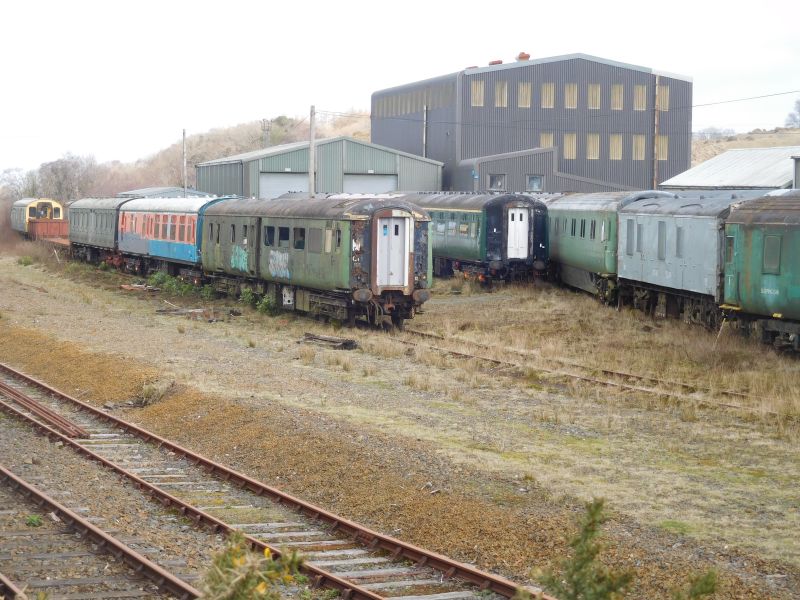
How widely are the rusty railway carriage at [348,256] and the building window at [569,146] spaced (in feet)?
120

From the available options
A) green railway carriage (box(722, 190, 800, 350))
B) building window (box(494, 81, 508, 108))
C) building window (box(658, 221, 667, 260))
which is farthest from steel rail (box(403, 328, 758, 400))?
building window (box(494, 81, 508, 108))

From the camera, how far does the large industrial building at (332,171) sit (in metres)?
57.7

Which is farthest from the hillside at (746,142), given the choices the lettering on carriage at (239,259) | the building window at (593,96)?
the lettering on carriage at (239,259)

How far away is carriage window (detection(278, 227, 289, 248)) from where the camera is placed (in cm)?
2989

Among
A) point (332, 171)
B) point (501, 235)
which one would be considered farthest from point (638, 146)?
point (501, 235)

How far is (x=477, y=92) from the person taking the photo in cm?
6253

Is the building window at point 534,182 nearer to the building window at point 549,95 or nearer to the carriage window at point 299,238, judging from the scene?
the building window at point 549,95

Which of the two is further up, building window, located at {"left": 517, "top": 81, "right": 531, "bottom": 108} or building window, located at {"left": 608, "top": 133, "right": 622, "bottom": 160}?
building window, located at {"left": 517, "top": 81, "right": 531, "bottom": 108}

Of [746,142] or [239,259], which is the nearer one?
[239,259]

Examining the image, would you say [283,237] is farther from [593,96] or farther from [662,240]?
[593,96]

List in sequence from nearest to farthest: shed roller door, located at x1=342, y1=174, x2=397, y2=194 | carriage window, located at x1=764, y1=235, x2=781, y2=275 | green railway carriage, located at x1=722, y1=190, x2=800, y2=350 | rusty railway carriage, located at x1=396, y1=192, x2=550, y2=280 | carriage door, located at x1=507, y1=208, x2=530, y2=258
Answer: green railway carriage, located at x1=722, y1=190, x2=800, y2=350
carriage window, located at x1=764, y1=235, x2=781, y2=275
rusty railway carriage, located at x1=396, y1=192, x2=550, y2=280
carriage door, located at x1=507, y1=208, x2=530, y2=258
shed roller door, located at x1=342, y1=174, x2=397, y2=194

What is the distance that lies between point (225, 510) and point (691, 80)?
58730 millimetres

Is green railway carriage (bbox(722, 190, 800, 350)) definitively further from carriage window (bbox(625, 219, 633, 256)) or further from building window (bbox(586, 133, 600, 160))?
building window (bbox(586, 133, 600, 160))

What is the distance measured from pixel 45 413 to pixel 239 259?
16.0 meters
